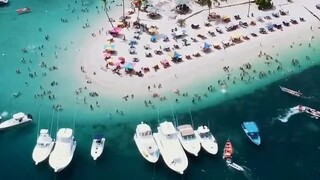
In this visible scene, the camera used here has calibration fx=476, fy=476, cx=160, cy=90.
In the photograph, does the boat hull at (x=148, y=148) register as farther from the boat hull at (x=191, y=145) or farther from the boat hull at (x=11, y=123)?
the boat hull at (x=11, y=123)

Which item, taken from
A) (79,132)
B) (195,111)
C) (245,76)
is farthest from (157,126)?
(245,76)

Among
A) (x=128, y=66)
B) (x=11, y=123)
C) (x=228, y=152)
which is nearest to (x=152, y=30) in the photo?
(x=128, y=66)

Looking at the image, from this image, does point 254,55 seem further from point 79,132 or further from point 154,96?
point 79,132

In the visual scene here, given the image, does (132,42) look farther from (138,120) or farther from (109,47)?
(138,120)

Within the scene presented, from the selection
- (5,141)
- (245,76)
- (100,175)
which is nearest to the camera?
(100,175)

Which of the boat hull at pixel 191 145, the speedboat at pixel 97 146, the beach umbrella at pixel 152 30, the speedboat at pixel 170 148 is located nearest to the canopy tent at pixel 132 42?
the beach umbrella at pixel 152 30

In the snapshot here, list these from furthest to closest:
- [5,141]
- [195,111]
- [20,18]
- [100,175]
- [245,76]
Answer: [20,18], [245,76], [195,111], [5,141], [100,175]
